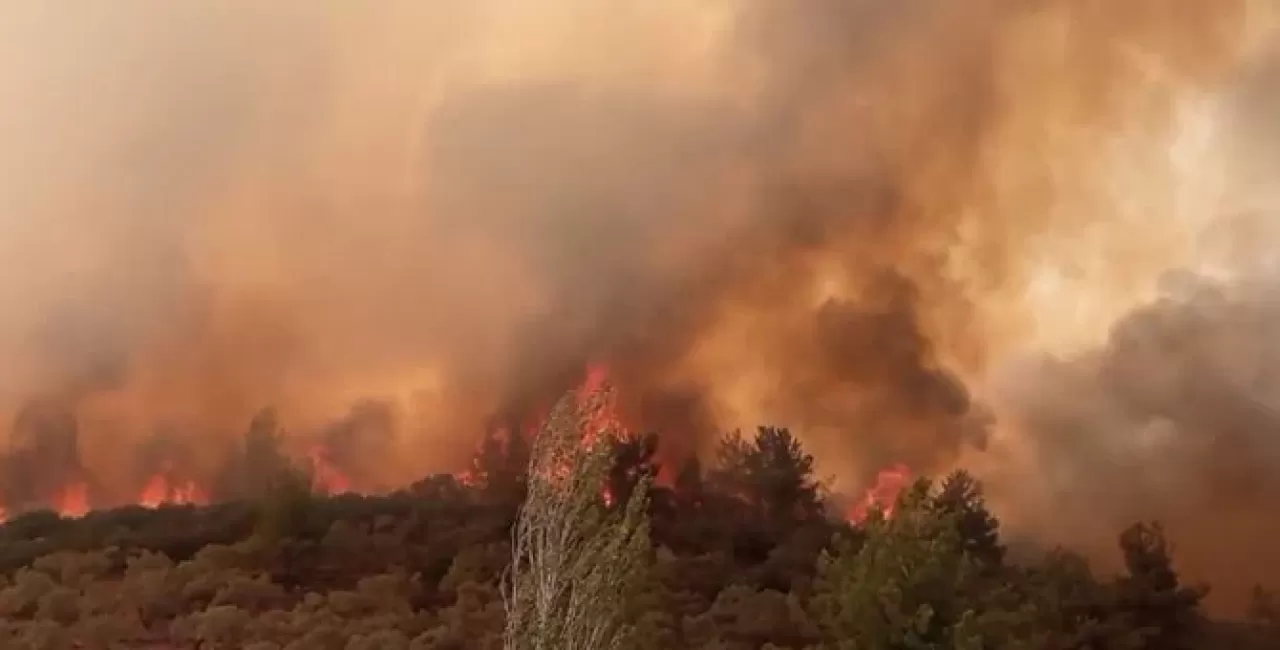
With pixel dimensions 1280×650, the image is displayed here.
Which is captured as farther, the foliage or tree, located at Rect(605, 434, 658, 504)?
tree, located at Rect(605, 434, 658, 504)

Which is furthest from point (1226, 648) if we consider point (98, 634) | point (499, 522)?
point (98, 634)

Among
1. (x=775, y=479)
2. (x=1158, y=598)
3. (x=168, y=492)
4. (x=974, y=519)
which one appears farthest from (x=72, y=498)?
(x=1158, y=598)

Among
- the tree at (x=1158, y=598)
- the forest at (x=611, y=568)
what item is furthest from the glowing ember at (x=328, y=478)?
the tree at (x=1158, y=598)

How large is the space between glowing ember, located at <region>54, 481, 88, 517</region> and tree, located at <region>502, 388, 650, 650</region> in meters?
19.7

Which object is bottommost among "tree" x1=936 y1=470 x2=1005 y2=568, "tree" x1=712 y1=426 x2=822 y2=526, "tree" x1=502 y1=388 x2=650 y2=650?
"tree" x1=502 y1=388 x2=650 y2=650

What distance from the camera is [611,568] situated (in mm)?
14281

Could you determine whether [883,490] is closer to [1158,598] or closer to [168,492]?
[1158,598]

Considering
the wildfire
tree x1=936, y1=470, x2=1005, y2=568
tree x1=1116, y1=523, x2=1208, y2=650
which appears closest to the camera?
tree x1=1116, y1=523, x2=1208, y2=650

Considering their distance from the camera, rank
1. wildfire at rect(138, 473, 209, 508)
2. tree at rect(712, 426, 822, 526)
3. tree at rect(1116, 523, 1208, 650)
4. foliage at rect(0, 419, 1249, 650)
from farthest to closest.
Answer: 1. wildfire at rect(138, 473, 209, 508)
2. tree at rect(712, 426, 822, 526)
3. tree at rect(1116, 523, 1208, 650)
4. foliage at rect(0, 419, 1249, 650)

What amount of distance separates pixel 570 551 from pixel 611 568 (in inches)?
21.5

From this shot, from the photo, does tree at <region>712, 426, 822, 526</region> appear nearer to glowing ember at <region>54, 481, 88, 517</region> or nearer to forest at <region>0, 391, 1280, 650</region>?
forest at <region>0, 391, 1280, 650</region>

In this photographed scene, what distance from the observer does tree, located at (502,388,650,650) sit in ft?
45.7

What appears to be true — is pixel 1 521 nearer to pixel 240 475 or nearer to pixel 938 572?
pixel 240 475

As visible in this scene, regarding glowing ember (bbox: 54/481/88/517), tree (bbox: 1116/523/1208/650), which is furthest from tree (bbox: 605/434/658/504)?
glowing ember (bbox: 54/481/88/517)
